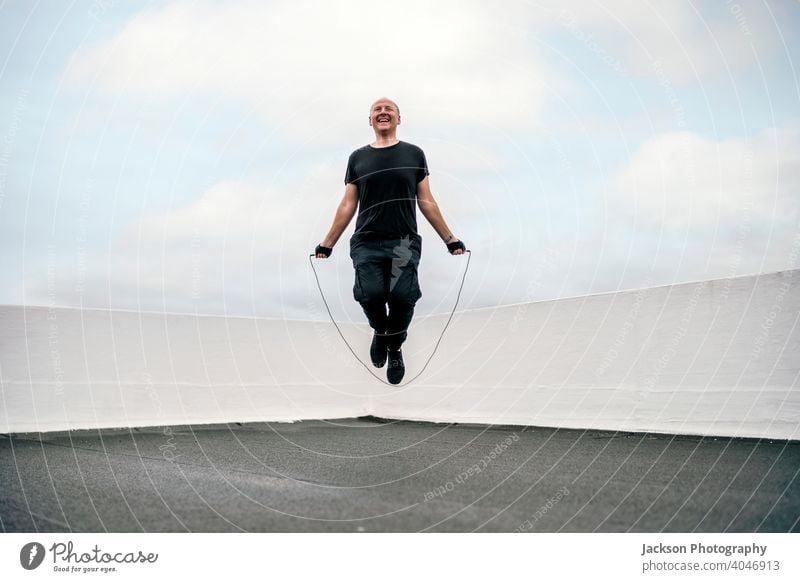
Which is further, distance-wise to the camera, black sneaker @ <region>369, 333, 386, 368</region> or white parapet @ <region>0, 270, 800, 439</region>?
white parapet @ <region>0, 270, 800, 439</region>

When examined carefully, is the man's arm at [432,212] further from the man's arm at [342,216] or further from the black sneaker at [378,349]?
the black sneaker at [378,349]

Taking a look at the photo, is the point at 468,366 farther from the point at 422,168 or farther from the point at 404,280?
the point at 422,168

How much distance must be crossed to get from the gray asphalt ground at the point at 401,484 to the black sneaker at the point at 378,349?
0.89m

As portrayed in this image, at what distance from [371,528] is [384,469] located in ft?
6.91

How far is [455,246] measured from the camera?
161 inches

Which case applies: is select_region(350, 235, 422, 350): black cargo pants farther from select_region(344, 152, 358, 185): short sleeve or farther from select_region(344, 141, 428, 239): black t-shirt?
select_region(344, 152, 358, 185): short sleeve

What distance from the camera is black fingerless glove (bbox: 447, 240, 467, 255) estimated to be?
4.07 metres

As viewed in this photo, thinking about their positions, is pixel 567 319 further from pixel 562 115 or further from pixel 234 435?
pixel 234 435

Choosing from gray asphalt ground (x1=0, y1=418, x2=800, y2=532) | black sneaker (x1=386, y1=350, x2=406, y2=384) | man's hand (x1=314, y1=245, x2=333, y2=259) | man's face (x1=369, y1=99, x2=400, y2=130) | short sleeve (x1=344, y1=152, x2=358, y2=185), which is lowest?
gray asphalt ground (x1=0, y1=418, x2=800, y2=532)

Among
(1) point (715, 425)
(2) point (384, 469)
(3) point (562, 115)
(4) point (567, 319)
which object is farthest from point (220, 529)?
(4) point (567, 319)

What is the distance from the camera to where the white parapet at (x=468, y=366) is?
7230 millimetres

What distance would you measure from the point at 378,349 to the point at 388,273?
0.78 m

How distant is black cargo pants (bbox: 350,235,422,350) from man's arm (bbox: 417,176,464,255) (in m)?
0.15

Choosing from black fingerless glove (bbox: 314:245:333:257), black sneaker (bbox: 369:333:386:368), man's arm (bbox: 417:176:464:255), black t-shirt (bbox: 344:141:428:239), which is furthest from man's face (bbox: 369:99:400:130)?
black sneaker (bbox: 369:333:386:368)
